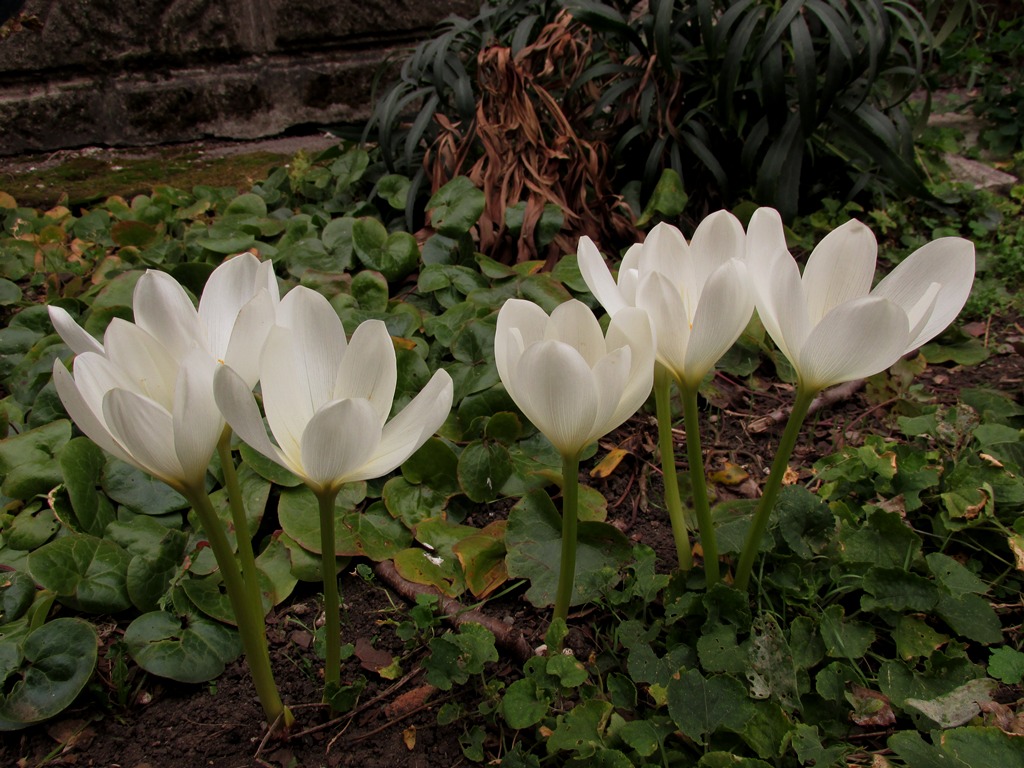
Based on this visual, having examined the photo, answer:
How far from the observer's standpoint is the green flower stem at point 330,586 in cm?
92

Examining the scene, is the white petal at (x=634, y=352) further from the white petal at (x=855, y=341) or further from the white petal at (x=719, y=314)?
the white petal at (x=855, y=341)

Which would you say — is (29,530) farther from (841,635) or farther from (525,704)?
(841,635)

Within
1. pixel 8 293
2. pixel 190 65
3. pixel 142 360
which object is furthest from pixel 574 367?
pixel 190 65

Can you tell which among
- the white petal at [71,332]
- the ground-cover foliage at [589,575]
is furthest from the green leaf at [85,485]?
the white petal at [71,332]

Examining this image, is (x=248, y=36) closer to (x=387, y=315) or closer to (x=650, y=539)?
(x=387, y=315)

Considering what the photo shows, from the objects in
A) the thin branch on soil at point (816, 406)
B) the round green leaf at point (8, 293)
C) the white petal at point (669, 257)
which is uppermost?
A: the white petal at point (669, 257)

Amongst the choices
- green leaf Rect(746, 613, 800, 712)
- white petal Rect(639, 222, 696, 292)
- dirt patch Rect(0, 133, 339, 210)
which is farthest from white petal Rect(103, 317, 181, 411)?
dirt patch Rect(0, 133, 339, 210)

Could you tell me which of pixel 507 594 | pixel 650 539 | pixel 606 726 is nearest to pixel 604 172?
pixel 650 539

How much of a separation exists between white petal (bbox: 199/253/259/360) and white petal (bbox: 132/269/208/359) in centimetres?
5

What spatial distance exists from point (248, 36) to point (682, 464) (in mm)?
2803

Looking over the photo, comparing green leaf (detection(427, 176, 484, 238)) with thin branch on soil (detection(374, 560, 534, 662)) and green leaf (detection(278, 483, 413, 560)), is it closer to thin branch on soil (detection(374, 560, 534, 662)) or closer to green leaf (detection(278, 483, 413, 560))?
green leaf (detection(278, 483, 413, 560))

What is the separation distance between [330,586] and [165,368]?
34 cm

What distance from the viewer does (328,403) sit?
0.85 metres

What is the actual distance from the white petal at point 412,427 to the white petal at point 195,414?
0.16 metres
